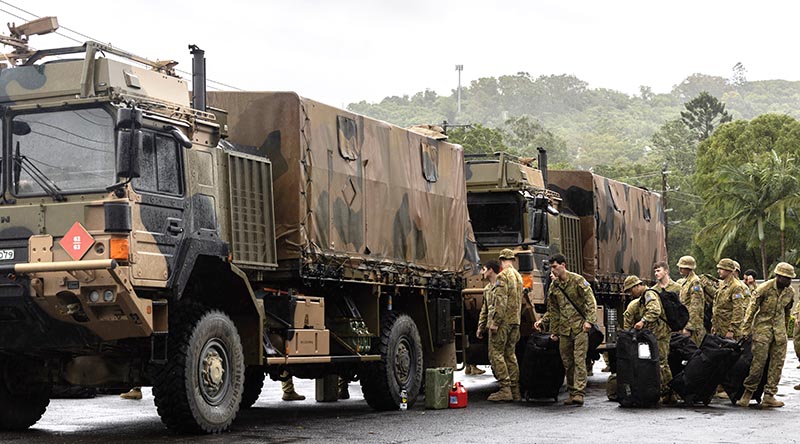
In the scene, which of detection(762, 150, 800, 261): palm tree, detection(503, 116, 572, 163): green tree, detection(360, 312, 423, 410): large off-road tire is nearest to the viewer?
detection(360, 312, 423, 410): large off-road tire

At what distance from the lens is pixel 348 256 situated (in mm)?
14383

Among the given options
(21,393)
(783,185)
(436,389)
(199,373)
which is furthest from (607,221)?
(783,185)

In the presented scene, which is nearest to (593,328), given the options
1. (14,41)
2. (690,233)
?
(14,41)

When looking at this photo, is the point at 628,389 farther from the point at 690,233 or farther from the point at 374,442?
the point at 690,233

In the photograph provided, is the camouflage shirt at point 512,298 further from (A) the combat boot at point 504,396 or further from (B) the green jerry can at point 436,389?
(B) the green jerry can at point 436,389

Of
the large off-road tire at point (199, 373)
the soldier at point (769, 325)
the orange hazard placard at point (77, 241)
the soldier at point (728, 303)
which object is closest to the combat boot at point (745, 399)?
the soldier at point (769, 325)

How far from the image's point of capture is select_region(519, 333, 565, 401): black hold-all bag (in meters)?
17.3

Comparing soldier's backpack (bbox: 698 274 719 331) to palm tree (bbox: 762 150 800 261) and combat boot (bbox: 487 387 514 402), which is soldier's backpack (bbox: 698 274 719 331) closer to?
combat boot (bbox: 487 387 514 402)

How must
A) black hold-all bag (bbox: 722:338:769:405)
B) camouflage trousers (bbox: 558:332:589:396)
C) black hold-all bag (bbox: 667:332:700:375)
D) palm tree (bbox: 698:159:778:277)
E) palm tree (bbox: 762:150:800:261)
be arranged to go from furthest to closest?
palm tree (bbox: 698:159:778:277)
palm tree (bbox: 762:150:800:261)
black hold-all bag (bbox: 667:332:700:375)
camouflage trousers (bbox: 558:332:589:396)
black hold-all bag (bbox: 722:338:769:405)

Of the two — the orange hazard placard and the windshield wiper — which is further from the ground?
the windshield wiper

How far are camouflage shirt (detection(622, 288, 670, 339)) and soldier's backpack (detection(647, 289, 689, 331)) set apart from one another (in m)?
0.07

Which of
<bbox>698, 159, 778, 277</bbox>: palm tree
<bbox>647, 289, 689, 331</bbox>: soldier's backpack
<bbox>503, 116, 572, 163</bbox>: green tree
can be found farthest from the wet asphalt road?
<bbox>503, 116, 572, 163</bbox>: green tree

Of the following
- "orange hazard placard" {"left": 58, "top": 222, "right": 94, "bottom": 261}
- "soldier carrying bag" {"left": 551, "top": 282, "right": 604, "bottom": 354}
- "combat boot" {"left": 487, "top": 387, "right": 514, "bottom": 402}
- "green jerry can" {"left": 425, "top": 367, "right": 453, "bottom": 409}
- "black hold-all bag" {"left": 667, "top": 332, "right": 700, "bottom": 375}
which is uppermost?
"orange hazard placard" {"left": 58, "top": 222, "right": 94, "bottom": 261}

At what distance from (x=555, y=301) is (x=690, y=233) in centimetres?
6707
